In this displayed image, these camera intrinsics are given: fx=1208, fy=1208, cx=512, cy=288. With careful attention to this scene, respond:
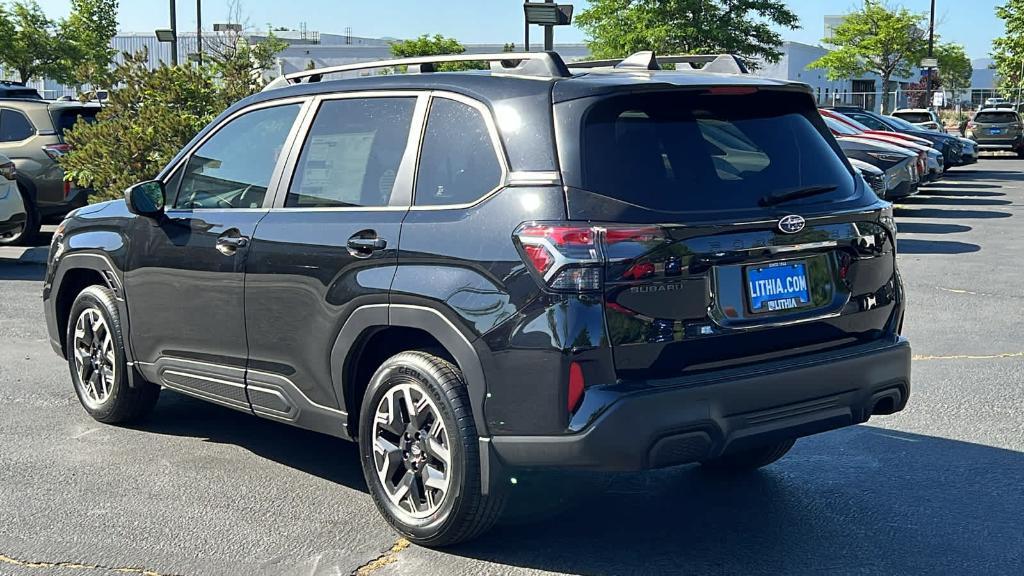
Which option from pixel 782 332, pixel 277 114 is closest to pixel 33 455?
pixel 277 114

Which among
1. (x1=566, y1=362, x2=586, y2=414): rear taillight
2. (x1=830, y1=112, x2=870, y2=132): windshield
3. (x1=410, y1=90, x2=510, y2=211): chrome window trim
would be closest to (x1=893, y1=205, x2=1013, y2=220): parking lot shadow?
(x1=830, y1=112, x2=870, y2=132): windshield

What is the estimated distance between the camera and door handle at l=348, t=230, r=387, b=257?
15.0 feet

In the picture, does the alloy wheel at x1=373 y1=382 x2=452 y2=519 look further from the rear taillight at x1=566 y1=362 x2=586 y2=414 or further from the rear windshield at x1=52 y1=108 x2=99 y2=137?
the rear windshield at x1=52 y1=108 x2=99 y2=137

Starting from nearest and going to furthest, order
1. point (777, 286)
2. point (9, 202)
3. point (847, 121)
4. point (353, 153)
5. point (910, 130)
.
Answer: point (777, 286) < point (353, 153) < point (9, 202) < point (847, 121) < point (910, 130)

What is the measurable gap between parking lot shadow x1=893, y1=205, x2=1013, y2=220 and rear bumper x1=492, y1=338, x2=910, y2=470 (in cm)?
1610

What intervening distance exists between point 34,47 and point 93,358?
4457cm

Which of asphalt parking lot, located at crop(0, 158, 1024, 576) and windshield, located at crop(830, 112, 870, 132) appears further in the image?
windshield, located at crop(830, 112, 870, 132)

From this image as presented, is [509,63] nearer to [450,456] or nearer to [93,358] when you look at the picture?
[450,456]

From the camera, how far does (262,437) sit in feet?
20.4

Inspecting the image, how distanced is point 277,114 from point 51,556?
2.11 metres

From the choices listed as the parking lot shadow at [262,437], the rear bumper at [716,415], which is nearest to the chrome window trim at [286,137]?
the parking lot shadow at [262,437]

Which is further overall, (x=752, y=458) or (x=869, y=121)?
(x=869, y=121)

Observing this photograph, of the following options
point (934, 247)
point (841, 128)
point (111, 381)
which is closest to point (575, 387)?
point (111, 381)

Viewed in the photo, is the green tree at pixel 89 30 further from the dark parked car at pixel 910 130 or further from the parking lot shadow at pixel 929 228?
the parking lot shadow at pixel 929 228
